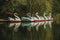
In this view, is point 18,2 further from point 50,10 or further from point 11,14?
point 50,10

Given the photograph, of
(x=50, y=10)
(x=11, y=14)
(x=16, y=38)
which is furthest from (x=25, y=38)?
(x=50, y=10)

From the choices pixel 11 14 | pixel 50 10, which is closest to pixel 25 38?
pixel 11 14

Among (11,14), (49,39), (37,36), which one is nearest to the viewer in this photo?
(49,39)

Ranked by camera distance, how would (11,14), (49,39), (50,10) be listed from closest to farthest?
(49,39) < (11,14) < (50,10)

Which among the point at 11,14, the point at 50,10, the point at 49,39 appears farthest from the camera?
the point at 50,10

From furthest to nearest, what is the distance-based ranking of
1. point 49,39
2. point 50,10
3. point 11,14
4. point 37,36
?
point 50,10, point 11,14, point 37,36, point 49,39

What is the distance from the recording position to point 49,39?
16.6m

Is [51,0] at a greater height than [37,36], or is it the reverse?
[51,0]

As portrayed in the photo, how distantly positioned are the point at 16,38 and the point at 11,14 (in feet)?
49.5

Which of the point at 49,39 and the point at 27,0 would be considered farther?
the point at 27,0

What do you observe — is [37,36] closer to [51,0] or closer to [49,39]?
[49,39]

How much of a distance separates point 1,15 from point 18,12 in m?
1.97

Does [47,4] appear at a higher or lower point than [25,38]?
higher

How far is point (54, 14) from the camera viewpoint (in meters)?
35.6
